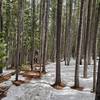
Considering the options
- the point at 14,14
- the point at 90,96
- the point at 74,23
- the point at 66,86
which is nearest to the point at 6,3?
the point at 14,14

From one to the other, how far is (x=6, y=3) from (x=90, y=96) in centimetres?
2164

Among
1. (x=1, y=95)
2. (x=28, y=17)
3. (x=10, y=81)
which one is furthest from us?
(x=28, y=17)

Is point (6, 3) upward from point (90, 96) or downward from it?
upward

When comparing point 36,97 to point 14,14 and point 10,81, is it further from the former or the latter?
point 14,14

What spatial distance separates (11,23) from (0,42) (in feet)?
67.0

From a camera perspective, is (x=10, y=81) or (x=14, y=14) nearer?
(x=10, y=81)

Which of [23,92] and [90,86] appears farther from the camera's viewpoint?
[90,86]

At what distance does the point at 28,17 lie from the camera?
3453 centimetres

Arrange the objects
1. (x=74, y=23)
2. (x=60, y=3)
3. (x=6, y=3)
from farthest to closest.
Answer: (x=74, y=23) < (x=6, y=3) < (x=60, y=3)

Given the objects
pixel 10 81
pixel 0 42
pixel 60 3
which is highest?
pixel 60 3

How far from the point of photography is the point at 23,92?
14609 millimetres

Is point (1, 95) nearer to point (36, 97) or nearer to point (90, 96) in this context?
point (36, 97)

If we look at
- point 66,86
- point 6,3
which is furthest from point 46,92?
point 6,3

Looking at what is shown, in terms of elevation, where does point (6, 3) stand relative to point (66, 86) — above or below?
above
